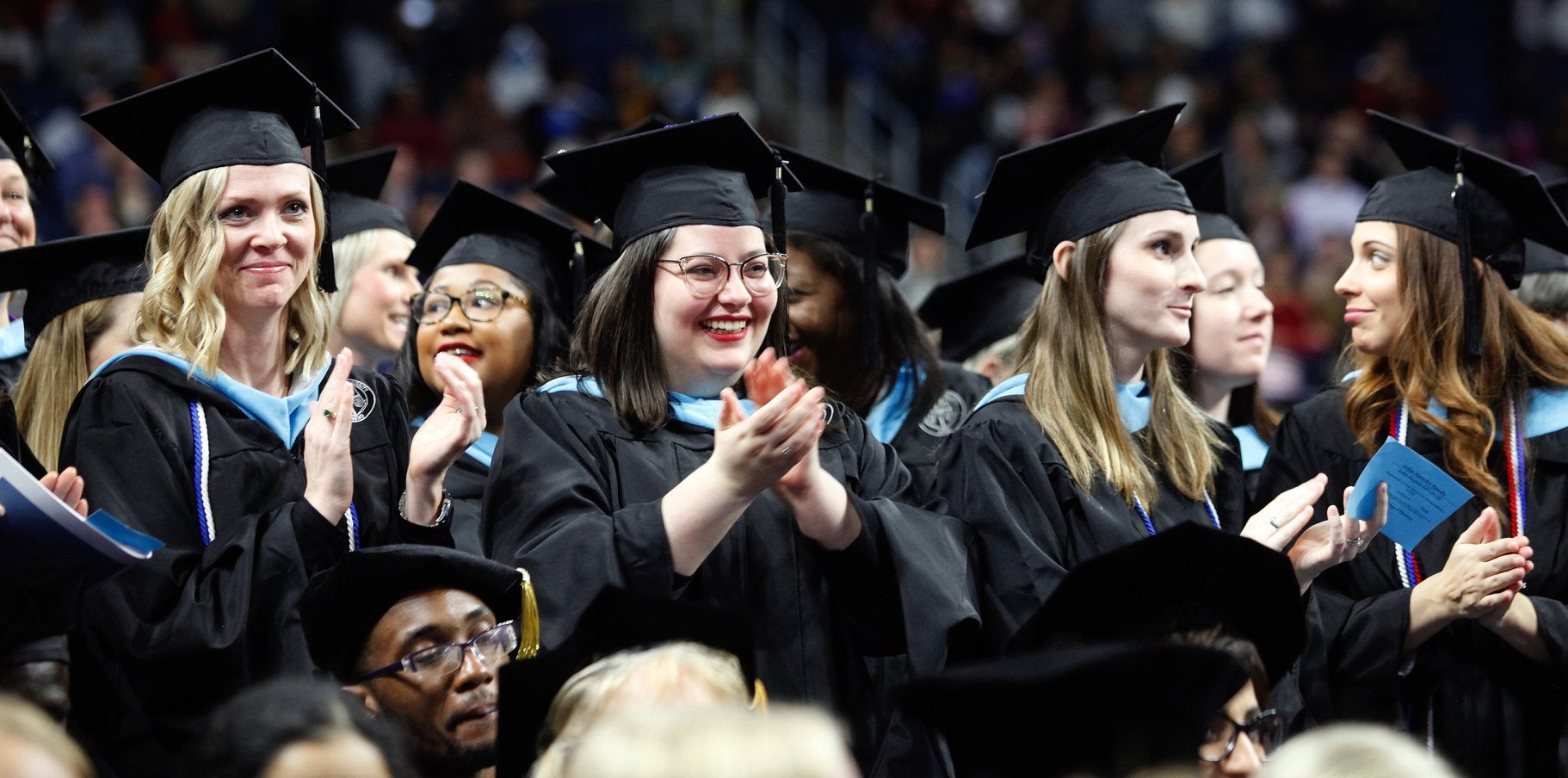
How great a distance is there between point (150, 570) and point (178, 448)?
0.28 meters

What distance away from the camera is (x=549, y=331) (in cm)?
454

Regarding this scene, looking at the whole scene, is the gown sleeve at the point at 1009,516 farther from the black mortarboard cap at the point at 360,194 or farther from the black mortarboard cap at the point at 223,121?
the black mortarboard cap at the point at 360,194

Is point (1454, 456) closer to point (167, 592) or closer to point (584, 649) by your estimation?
point (584, 649)

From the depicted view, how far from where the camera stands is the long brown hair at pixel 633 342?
345 centimetres

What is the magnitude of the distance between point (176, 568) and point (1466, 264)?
302 cm

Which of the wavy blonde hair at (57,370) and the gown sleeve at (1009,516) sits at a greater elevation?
the wavy blonde hair at (57,370)

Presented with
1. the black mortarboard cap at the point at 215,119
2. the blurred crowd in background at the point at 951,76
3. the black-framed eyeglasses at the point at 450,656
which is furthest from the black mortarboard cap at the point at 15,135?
the blurred crowd in background at the point at 951,76

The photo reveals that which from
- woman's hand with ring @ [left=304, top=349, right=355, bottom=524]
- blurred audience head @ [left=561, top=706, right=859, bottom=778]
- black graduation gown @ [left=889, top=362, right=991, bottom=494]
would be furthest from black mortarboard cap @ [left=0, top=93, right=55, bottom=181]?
blurred audience head @ [left=561, top=706, right=859, bottom=778]

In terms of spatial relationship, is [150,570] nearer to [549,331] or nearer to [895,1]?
[549,331]

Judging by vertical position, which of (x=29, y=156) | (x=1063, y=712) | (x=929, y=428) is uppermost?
(x=29, y=156)

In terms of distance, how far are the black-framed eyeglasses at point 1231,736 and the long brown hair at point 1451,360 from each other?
1.42 metres

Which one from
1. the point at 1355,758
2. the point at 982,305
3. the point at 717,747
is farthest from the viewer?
the point at 982,305

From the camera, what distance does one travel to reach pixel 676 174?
358 cm

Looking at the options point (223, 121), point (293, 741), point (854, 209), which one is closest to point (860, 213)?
point (854, 209)
